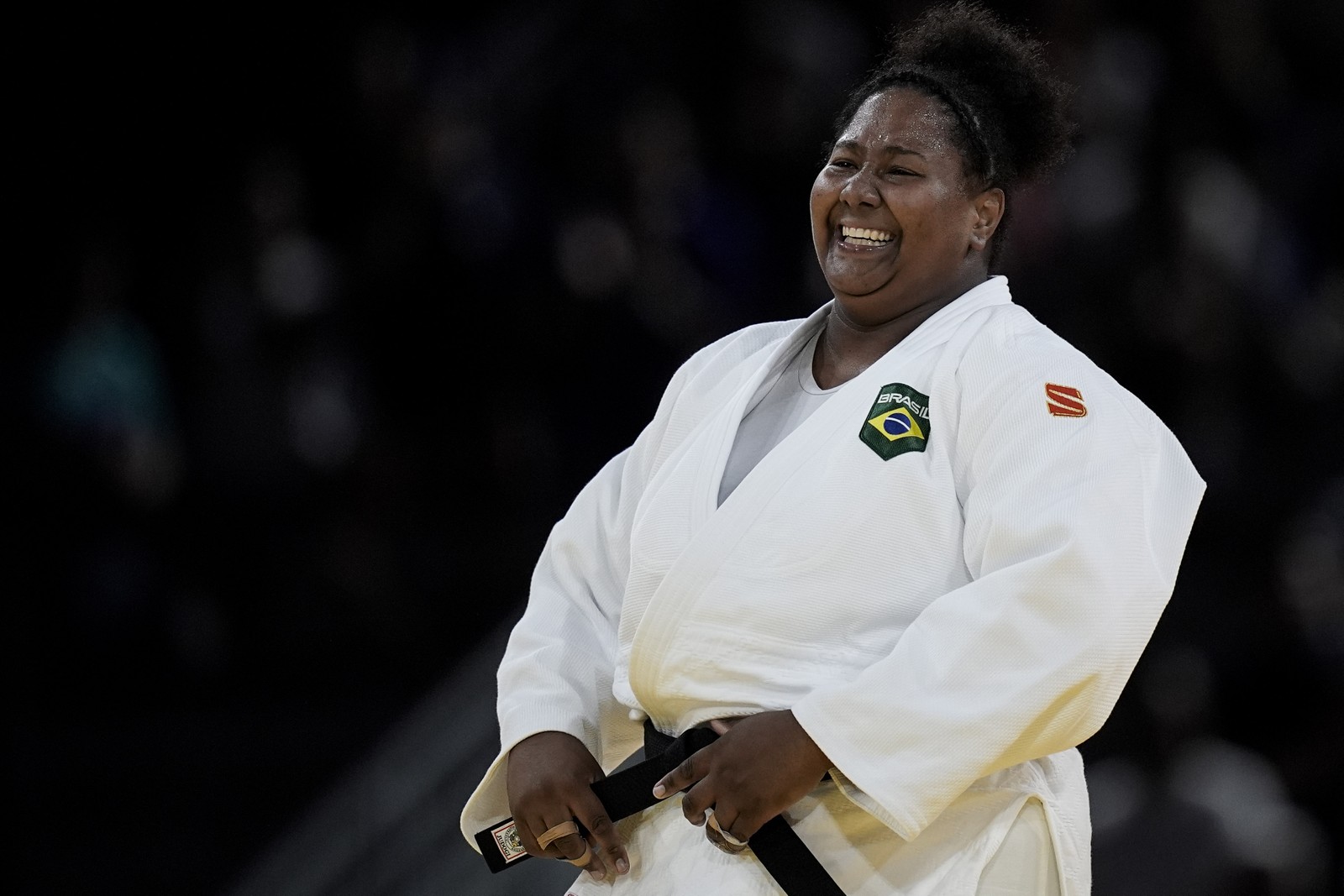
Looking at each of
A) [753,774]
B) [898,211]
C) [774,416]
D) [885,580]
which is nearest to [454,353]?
[774,416]

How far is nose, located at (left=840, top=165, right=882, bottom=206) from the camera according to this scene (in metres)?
2.29

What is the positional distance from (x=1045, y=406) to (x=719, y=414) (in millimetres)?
501

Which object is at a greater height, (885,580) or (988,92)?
(988,92)

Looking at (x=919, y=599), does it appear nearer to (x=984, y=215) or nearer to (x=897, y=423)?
(x=897, y=423)

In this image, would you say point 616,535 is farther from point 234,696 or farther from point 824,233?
point 234,696

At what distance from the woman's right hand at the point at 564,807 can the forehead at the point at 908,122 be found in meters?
0.99

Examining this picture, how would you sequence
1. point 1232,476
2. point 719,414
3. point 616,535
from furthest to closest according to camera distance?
point 1232,476
point 616,535
point 719,414

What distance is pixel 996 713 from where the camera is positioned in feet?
6.05

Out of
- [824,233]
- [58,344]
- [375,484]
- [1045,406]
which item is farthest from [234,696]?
[1045,406]

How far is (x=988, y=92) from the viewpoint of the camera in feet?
7.82

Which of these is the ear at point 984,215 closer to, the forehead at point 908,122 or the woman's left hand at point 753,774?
the forehead at point 908,122

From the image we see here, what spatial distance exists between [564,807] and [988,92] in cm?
123

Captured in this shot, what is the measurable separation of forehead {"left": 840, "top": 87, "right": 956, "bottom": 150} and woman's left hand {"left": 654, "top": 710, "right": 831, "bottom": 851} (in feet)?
2.91

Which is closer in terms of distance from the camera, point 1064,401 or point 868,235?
point 1064,401
